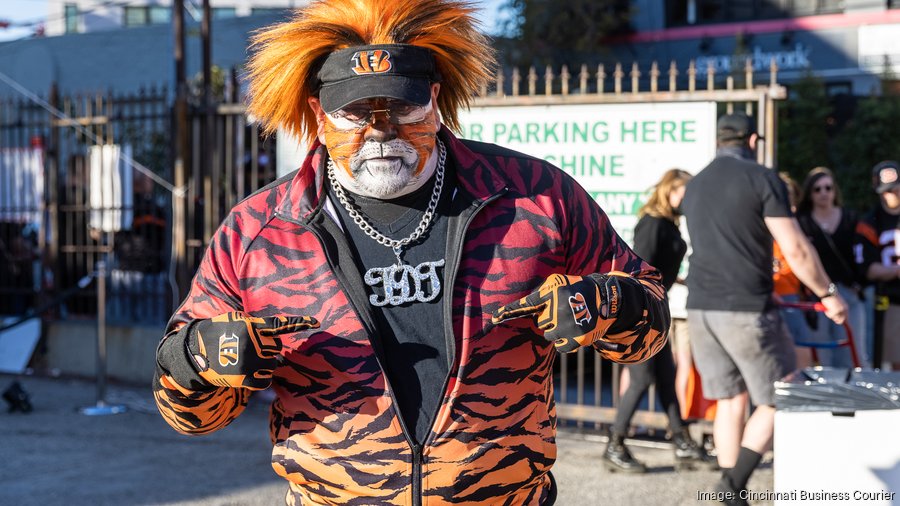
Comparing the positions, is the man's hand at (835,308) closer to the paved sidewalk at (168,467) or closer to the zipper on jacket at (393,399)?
the paved sidewalk at (168,467)

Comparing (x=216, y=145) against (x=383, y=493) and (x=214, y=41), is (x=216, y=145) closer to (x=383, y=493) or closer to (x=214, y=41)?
(x=383, y=493)

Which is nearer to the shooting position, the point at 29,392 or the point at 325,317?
the point at 325,317

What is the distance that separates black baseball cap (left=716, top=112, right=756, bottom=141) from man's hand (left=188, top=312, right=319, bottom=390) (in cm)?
334

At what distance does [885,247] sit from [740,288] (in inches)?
109

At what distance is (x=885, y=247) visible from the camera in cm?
706

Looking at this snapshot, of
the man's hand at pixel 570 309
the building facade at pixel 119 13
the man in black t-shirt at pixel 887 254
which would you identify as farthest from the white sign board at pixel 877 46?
the man's hand at pixel 570 309

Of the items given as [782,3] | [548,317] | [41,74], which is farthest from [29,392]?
[782,3]

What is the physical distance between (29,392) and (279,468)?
6824mm

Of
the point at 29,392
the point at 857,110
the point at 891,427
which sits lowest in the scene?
the point at 29,392

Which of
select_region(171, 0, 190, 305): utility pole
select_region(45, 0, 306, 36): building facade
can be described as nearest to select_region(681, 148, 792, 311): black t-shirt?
select_region(171, 0, 190, 305): utility pole

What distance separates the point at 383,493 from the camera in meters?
2.33

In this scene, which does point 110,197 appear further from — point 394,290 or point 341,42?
point 394,290

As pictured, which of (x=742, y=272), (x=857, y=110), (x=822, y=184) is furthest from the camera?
(x=857, y=110)

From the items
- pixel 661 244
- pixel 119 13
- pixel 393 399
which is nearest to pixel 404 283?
pixel 393 399
